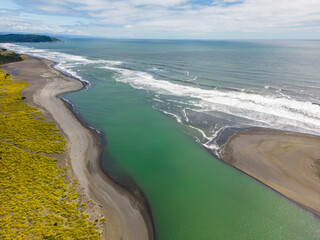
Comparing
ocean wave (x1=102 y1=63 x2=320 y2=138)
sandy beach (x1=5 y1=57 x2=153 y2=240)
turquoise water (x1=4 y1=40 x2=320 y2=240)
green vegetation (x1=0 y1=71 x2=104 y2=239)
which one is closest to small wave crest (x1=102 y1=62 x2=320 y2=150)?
ocean wave (x1=102 y1=63 x2=320 y2=138)

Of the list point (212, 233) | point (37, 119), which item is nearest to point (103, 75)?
point (37, 119)

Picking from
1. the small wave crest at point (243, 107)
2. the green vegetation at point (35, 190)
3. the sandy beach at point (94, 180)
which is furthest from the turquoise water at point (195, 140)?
the green vegetation at point (35, 190)

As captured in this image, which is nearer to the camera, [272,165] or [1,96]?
[272,165]

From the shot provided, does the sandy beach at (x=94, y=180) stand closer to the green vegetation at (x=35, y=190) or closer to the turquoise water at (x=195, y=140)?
the green vegetation at (x=35, y=190)

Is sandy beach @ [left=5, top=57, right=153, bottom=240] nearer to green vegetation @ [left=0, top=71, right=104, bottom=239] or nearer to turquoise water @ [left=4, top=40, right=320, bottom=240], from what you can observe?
green vegetation @ [left=0, top=71, right=104, bottom=239]

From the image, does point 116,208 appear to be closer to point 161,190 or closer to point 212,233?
point 161,190

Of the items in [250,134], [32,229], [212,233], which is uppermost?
[250,134]
